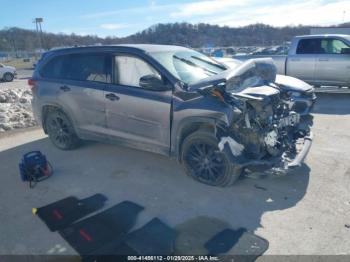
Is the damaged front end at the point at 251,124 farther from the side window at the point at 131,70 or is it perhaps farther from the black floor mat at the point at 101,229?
the black floor mat at the point at 101,229

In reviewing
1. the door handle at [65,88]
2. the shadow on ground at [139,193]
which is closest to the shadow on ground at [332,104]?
the shadow on ground at [139,193]

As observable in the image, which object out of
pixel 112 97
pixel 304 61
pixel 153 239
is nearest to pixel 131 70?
pixel 112 97

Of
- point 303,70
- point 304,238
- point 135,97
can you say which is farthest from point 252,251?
point 303,70

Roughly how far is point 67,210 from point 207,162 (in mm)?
1904

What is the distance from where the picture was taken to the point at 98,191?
14.4 ft

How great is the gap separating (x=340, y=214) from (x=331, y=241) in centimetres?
58

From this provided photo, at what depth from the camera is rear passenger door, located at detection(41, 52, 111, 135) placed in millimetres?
5074

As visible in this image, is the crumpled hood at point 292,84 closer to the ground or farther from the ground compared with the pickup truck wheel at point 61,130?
farther from the ground

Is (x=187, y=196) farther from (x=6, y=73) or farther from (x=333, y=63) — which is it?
(x=6, y=73)

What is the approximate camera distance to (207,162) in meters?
4.28

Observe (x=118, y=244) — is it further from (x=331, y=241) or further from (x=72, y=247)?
(x=331, y=241)

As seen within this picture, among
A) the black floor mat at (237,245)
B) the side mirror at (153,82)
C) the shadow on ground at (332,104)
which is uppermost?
the side mirror at (153,82)

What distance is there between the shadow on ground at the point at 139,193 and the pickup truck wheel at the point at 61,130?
0.36 m

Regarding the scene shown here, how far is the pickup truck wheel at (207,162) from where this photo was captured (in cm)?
409
